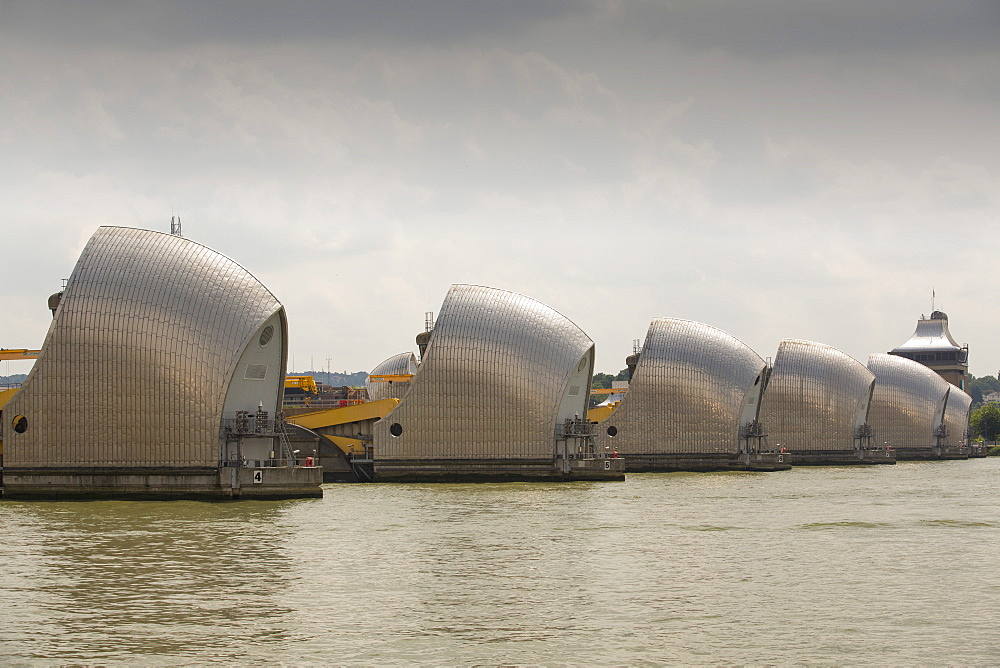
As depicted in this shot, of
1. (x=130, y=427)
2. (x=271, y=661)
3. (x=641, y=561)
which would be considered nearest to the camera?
(x=271, y=661)

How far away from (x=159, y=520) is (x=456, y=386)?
90.0ft

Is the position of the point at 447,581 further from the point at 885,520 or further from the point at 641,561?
the point at 885,520

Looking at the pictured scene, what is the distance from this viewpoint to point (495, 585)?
31328mm

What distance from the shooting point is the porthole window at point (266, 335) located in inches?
2300

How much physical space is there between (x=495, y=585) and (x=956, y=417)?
112m

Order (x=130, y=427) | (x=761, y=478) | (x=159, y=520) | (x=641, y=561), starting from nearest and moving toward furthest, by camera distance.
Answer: (x=641, y=561), (x=159, y=520), (x=130, y=427), (x=761, y=478)

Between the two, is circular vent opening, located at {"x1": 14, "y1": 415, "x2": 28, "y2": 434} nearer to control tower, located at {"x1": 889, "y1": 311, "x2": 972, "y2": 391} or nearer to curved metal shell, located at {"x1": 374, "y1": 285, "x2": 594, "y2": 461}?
curved metal shell, located at {"x1": 374, "y1": 285, "x2": 594, "y2": 461}

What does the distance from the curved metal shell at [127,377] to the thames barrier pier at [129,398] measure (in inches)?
1.7

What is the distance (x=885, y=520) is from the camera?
156 ft

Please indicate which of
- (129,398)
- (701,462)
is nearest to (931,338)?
(701,462)

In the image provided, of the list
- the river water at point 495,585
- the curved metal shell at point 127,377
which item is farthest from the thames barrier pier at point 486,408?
the river water at point 495,585

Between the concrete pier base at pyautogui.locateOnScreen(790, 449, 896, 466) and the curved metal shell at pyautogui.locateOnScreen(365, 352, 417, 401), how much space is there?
1278 inches

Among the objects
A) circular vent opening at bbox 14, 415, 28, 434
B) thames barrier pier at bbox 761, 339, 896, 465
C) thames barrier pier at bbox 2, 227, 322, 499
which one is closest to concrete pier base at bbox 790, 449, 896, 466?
thames barrier pier at bbox 761, 339, 896, 465

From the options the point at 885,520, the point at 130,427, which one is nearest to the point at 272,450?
the point at 130,427
